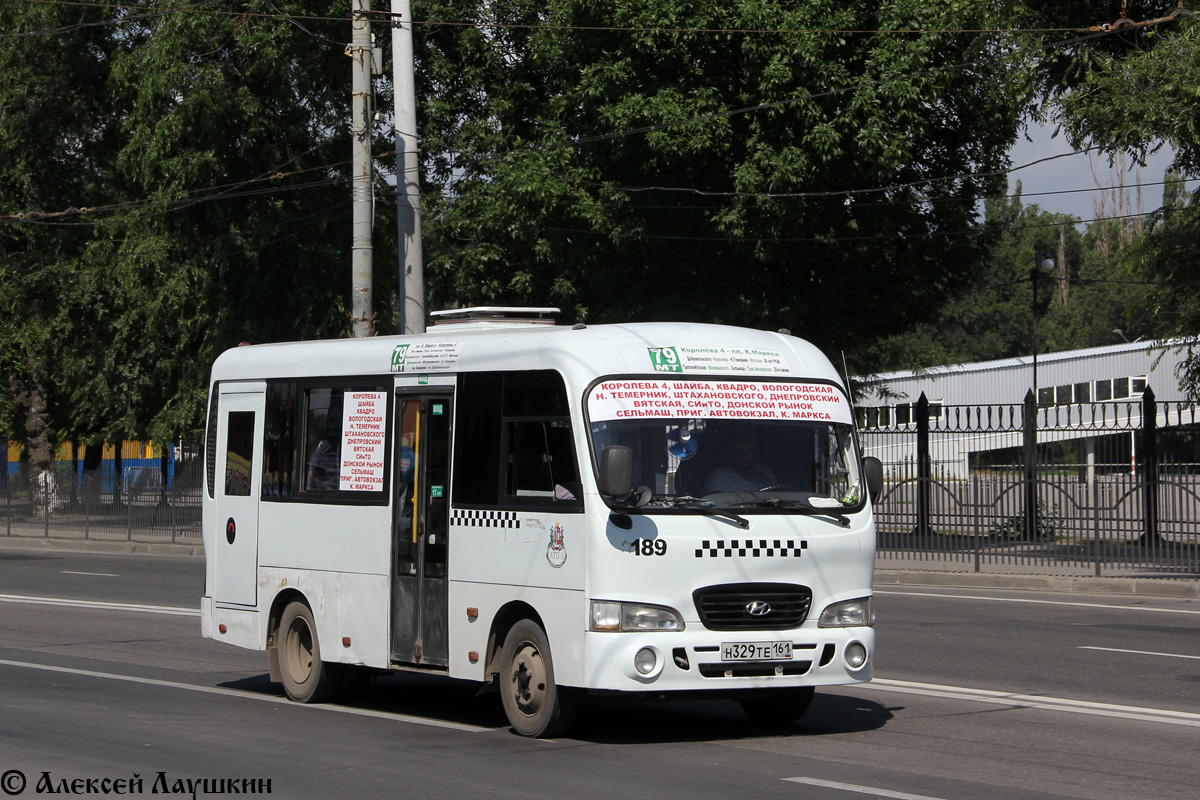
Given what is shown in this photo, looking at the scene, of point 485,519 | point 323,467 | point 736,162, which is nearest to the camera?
point 485,519

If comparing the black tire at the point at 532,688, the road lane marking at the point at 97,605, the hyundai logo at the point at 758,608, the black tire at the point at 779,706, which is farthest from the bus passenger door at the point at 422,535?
the road lane marking at the point at 97,605

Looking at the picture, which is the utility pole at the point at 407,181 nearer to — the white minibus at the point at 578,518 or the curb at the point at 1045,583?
the curb at the point at 1045,583

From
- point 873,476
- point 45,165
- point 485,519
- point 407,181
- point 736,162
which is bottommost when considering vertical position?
point 485,519

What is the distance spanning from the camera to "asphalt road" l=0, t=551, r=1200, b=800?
7.64 metres

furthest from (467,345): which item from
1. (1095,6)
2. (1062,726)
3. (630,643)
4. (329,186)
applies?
(329,186)

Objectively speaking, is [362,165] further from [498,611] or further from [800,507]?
[800,507]

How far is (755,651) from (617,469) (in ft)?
4.68

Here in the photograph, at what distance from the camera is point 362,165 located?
2127 centimetres

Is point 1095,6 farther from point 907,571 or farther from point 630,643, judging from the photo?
point 630,643

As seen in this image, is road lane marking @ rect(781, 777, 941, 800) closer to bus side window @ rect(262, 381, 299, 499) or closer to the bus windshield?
the bus windshield

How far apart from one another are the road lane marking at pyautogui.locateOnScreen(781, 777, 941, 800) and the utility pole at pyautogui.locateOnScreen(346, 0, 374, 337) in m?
14.0

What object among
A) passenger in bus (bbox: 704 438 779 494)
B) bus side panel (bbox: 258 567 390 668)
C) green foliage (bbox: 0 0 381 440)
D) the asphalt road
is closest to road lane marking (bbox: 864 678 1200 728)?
the asphalt road

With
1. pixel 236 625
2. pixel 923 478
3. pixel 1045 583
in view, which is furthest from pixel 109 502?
pixel 236 625

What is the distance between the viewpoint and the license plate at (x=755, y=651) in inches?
341
